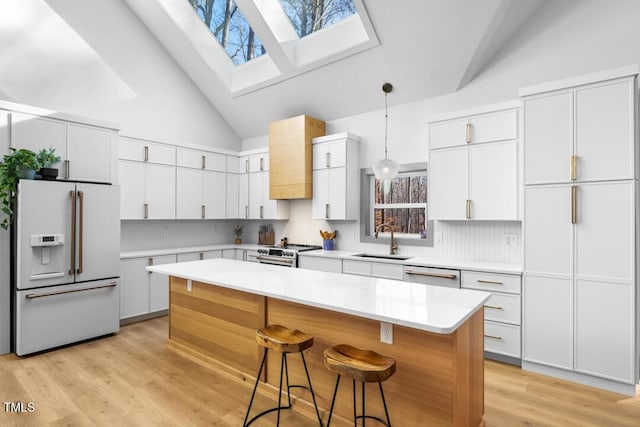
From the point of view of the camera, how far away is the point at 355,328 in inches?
84.3

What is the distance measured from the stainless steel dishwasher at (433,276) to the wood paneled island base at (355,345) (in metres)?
1.22

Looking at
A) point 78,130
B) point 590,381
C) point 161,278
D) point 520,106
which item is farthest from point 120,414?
point 520,106

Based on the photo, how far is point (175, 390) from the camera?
2686mm

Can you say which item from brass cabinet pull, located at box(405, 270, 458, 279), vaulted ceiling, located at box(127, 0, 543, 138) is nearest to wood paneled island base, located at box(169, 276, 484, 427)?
brass cabinet pull, located at box(405, 270, 458, 279)

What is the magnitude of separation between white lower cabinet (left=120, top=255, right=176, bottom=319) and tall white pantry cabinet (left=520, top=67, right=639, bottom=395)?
4.19 m

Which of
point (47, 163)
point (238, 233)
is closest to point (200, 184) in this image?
point (238, 233)

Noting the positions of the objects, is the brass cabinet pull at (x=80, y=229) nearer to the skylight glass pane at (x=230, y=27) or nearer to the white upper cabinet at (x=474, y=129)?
the skylight glass pane at (x=230, y=27)

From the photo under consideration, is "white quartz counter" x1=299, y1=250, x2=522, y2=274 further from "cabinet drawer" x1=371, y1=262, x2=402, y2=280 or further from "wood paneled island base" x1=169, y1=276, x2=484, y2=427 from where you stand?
"wood paneled island base" x1=169, y1=276, x2=484, y2=427

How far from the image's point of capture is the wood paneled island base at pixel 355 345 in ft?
6.03

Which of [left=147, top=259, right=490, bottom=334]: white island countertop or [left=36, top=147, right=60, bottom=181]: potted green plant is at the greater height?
[left=36, top=147, right=60, bottom=181]: potted green plant

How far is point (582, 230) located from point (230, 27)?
16.1ft

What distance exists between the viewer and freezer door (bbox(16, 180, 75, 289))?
129 inches

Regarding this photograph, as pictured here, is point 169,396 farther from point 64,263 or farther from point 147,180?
point 147,180

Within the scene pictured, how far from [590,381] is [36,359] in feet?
15.7
